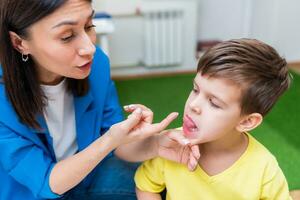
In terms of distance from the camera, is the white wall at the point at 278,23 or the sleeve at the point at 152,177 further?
the white wall at the point at 278,23

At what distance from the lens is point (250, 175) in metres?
0.94

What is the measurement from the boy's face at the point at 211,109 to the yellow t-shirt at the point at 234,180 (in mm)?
102

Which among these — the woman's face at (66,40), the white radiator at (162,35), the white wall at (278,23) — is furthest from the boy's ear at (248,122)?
the white wall at (278,23)

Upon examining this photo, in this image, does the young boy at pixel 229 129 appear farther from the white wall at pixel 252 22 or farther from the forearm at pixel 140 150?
the white wall at pixel 252 22

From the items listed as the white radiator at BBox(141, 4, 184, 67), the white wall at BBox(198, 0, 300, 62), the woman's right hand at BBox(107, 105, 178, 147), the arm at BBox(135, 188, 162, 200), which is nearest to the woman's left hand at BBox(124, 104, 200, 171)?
the woman's right hand at BBox(107, 105, 178, 147)

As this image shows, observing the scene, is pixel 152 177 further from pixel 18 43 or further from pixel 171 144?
pixel 18 43

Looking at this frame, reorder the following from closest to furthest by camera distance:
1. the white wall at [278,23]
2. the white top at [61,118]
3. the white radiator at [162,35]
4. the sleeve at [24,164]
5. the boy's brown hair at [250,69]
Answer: the boy's brown hair at [250,69], the sleeve at [24,164], the white top at [61,118], the white radiator at [162,35], the white wall at [278,23]

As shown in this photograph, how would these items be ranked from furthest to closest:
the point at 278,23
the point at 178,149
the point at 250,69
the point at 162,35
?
the point at 278,23, the point at 162,35, the point at 178,149, the point at 250,69

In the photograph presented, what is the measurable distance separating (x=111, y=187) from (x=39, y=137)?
30cm

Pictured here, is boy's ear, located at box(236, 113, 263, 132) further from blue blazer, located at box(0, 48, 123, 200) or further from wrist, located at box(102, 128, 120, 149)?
blue blazer, located at box(0, 48, 123, 200)

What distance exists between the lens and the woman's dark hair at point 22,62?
0.88 metres

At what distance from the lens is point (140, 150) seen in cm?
108

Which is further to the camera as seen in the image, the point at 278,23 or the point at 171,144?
the point at 278,23

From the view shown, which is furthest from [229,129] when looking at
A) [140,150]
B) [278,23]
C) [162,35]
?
[278,23]
